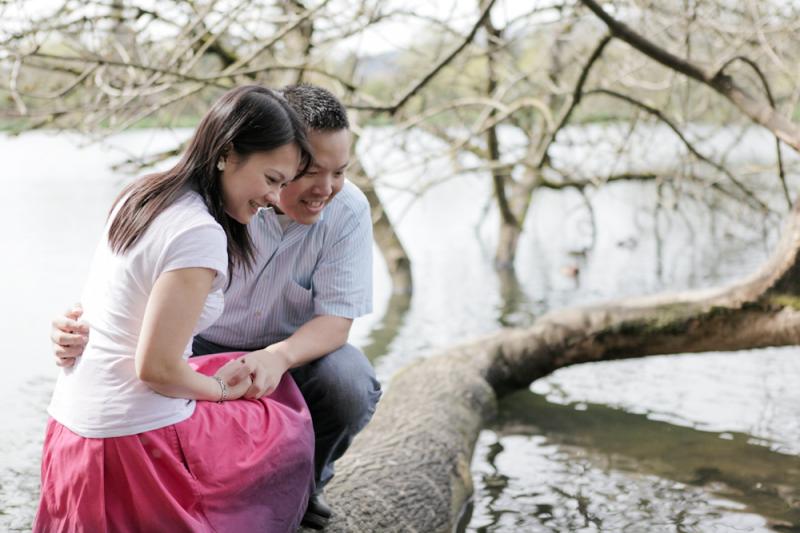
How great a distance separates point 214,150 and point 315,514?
1.29 m

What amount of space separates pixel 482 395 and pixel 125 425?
319 centimetres

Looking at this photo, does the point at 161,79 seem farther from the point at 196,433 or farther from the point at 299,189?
the point at 196,433

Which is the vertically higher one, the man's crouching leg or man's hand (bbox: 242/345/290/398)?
man's hand (bbox: 242/345/290/398)

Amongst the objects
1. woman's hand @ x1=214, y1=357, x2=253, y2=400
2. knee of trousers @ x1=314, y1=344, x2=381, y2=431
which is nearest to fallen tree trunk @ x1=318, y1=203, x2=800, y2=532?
knee of trousers @ x1=314, y1=344, x2=381, y2=431

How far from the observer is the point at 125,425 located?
7.68 ft

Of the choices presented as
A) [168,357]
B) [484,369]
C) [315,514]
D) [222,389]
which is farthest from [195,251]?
[484,369]

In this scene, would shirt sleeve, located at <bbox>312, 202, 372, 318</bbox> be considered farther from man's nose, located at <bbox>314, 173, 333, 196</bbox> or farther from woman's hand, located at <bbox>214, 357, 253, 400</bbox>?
woman's hand, located at <bbox>214, 357, 253, 400</bbox>

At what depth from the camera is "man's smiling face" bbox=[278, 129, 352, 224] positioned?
8.78ft

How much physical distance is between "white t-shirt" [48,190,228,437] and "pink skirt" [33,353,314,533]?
1.8 inches

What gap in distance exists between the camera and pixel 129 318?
7.48 ft

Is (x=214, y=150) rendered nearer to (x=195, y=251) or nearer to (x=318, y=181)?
(x=195, y=251)

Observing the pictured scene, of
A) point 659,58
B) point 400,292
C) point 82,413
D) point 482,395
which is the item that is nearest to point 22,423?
point 482,395

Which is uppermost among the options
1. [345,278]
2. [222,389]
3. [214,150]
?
[214,150]

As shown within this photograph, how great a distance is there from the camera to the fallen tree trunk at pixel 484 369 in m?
3.62
